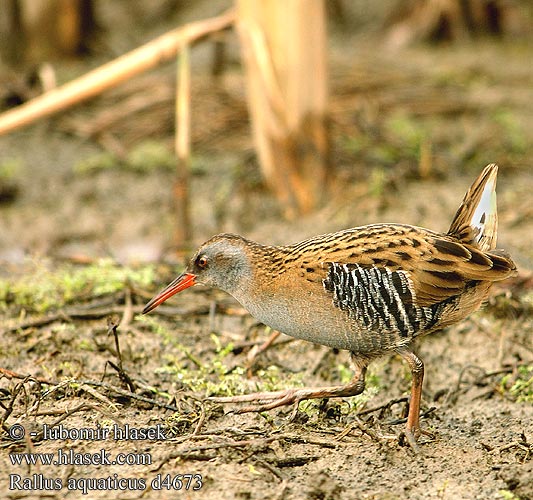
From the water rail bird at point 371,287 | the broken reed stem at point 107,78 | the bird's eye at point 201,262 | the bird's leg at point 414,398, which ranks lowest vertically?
the bird's leg at point 414,398

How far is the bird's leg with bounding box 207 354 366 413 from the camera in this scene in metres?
3.80

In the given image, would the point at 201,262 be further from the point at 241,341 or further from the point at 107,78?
the point at 107,78

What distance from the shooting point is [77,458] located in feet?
11.0

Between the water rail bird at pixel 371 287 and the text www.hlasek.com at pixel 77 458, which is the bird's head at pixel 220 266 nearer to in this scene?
the water rail bird at pixel 371 287

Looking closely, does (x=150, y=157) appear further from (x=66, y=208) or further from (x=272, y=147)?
(x=272, y=147)

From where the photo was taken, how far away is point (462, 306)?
388 centimetres

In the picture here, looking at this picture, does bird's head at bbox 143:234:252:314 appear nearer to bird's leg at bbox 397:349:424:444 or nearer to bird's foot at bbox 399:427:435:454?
bird's leg at bbox 397:349:424:444

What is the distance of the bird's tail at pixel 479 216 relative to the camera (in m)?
4.00

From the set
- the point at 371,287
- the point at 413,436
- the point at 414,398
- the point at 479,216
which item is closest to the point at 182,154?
the point at 479,216

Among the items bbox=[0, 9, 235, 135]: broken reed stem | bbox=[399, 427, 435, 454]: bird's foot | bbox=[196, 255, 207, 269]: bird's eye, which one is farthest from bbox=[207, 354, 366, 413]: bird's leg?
bbox=[0, 9, 235, 135]: broken reed stem
